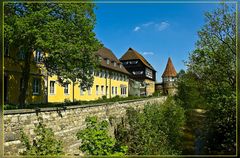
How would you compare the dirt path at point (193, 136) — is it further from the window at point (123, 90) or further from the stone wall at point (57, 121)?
the window at point (123, 90)

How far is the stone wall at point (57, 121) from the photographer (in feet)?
25.7

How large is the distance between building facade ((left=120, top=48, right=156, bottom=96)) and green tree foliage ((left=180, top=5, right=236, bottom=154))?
35475mm

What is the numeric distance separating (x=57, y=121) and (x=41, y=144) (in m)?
2.10

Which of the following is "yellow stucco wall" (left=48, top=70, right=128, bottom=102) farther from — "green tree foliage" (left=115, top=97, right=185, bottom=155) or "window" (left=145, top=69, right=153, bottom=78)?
"window" (left=145, top=69, right=153, bottom=78)

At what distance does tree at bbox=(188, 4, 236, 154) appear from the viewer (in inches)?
423

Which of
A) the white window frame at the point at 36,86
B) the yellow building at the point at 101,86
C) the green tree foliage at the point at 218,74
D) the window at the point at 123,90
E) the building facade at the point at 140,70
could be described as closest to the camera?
the green tree foliage at the point at 218,74

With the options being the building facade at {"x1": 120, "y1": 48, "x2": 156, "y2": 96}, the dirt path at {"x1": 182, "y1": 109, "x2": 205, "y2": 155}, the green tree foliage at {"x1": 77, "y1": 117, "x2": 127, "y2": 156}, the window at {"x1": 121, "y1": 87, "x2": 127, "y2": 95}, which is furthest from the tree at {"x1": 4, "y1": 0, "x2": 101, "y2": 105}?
the building facade at {"x1": 120, "y1": 48, "x2": 156, "y2": 96}

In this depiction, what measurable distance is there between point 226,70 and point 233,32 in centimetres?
185

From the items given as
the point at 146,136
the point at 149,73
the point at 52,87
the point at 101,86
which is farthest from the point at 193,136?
the point at 149,73

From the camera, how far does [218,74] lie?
12.6m

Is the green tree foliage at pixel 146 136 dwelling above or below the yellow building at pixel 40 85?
below

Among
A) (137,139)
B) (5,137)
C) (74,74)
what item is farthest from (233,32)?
(5,137)

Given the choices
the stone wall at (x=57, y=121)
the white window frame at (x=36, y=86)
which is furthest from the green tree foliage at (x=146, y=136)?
the white window frame at (x=36, y=86)

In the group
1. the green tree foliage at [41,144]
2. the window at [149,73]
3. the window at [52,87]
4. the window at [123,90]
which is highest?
the window at [149,73]
